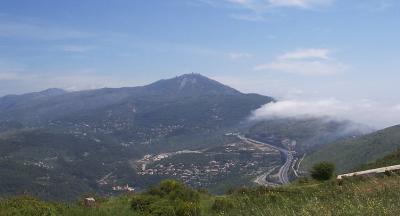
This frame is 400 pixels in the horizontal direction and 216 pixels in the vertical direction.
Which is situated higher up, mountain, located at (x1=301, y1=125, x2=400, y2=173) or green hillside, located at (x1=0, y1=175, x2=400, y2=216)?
green hillside, located at (x1=0, y1=175, x2=400, y2=216)

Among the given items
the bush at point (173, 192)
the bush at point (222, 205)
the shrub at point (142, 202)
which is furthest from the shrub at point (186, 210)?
the bush at point (173, 192)

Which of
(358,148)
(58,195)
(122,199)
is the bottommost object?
(58,195)

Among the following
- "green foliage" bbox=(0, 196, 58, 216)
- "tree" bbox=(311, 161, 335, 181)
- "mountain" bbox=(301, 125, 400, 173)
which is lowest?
"mountain" bbox=(301, 125, 400, 173)

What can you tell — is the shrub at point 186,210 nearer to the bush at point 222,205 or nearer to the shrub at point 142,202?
the bush at point 222,205

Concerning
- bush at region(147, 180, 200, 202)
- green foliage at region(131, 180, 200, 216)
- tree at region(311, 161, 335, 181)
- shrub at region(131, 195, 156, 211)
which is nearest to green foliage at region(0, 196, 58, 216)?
shrub at region(131, 195, 156, 211)

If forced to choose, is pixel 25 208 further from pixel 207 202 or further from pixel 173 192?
pixel 207 202

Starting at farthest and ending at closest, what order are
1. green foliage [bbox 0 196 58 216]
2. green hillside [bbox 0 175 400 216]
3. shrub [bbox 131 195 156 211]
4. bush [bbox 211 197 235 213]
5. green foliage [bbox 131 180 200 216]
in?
shrub [bbox 131 195 156 211], bush [bbox 211 197 235 213], green foliage [bbox 131 180 200 216], green foliage [bbox 0 196 58 216], green hillside [bbox 0 175 400 216]

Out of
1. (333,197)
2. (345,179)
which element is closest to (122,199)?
(333,197)

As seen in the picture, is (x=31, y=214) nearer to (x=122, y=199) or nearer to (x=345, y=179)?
(x=122, y=199)

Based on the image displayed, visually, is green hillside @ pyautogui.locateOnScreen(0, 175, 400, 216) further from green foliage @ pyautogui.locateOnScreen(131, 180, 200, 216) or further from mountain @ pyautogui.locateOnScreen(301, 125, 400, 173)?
Result: mountain @ pyautogui.locateOnScreen(301, 125, 400, 173)
